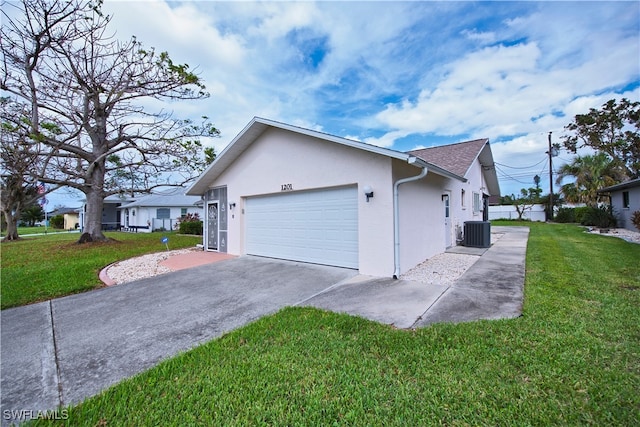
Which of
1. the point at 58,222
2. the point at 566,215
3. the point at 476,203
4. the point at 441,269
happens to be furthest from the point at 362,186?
the point at 58,222

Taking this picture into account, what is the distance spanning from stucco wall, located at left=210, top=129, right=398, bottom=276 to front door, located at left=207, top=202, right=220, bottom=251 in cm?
117

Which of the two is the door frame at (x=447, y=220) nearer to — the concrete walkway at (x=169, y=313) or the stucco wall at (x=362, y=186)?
the stucco wall at (x=362, y=186)

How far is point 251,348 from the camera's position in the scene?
341cm

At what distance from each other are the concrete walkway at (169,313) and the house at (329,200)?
3.10 ft

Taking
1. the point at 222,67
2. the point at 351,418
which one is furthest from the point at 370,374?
the point at 222,67

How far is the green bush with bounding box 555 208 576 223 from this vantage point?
81.0 ft

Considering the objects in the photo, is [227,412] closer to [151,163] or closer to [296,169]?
[296,169]

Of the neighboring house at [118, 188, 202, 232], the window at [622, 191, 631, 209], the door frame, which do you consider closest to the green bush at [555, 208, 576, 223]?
the window at [622, 191, 631, 209]

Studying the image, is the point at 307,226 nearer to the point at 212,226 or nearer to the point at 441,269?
the point at 441,269

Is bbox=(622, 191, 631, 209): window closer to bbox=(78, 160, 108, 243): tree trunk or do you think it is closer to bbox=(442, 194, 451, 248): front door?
bbox=(442, 194, 451, 248): front door

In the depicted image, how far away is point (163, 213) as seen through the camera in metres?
26.9

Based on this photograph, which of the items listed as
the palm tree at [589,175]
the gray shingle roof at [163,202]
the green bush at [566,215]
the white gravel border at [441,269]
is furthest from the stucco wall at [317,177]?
the green bush at [566,215]

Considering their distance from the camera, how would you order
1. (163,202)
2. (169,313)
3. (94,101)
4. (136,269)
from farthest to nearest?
1. (163,202)
2. (94,101)
3. (136,269)
4. (169,313)

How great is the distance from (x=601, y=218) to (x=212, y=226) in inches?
926
